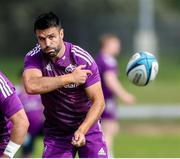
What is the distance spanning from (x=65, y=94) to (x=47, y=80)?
1.46ft

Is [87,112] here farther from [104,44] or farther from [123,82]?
[123,82]

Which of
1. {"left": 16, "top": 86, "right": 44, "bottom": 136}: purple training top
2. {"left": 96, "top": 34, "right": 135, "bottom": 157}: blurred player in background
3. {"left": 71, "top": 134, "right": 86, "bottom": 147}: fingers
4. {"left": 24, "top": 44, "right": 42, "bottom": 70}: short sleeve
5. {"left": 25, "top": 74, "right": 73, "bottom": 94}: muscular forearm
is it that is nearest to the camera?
{"left": 71, "top": 134, "right": 86, "bottom": 147}: fingers

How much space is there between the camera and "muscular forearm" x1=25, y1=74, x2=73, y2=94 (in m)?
8.76

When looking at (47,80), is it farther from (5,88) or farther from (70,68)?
(5,88)

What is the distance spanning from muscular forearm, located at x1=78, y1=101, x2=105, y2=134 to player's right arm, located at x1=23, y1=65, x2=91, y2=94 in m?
0.30

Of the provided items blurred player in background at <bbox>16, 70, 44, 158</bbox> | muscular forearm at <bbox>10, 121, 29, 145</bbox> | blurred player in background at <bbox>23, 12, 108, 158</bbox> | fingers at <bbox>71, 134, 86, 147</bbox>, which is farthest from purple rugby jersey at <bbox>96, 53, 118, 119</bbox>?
muscular forearm at <bbox>10, 121, 29, 145</bbox>

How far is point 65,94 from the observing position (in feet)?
30.3

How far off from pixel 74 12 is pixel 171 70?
6.99 m

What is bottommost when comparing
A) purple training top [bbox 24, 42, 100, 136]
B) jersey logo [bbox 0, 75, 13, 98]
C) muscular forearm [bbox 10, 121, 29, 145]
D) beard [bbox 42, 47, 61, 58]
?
muscular forearm [bbox 10, 121, 29, 145]

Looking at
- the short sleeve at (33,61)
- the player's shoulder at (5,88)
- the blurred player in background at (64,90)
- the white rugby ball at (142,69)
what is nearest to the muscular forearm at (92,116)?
the blurred player in background at (64,90)

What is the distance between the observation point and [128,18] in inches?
1619

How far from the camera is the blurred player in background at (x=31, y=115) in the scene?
13.9 metres

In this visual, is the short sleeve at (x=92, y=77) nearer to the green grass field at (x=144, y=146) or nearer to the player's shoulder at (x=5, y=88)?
the player's shoulder at (x=5, y=88)

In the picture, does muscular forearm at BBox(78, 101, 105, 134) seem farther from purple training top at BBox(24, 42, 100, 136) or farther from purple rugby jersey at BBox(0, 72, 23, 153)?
purple rugby jersey at BBox(0, 72, 23, 153)
